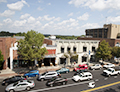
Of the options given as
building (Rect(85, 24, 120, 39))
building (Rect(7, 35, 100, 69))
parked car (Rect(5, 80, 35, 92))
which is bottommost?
parked car (Rect(5, 80, 35, 92))

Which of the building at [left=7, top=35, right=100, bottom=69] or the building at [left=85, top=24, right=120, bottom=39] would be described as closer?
the building at [left=7, top=35, right=100, bottom=69]

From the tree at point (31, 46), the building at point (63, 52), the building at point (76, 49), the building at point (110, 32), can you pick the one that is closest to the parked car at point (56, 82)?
the tree at point (31, 46)

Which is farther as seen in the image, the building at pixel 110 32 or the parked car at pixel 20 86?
the building at pixel 110 32

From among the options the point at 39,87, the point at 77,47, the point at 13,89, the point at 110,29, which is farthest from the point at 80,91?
the point at 110,29

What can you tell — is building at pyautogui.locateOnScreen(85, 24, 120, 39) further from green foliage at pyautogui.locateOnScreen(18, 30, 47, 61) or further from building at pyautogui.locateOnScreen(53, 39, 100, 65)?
green foliage at pyautogui.locateOnScreen(18, 30, 47, 61)

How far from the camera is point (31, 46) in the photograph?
26266 millimetres

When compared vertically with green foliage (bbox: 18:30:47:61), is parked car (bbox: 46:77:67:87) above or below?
below

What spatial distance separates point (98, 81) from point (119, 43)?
92.0ft

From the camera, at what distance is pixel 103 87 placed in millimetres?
18250

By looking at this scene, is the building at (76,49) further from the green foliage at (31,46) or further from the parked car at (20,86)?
the parked car at (20,86)

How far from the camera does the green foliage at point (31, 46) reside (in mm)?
24891

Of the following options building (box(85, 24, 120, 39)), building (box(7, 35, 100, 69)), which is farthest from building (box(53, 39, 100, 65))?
building (box(85, 24, 120, 39))

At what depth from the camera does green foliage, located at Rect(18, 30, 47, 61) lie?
24.9 m

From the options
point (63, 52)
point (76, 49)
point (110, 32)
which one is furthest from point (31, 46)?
point (110, 32)
